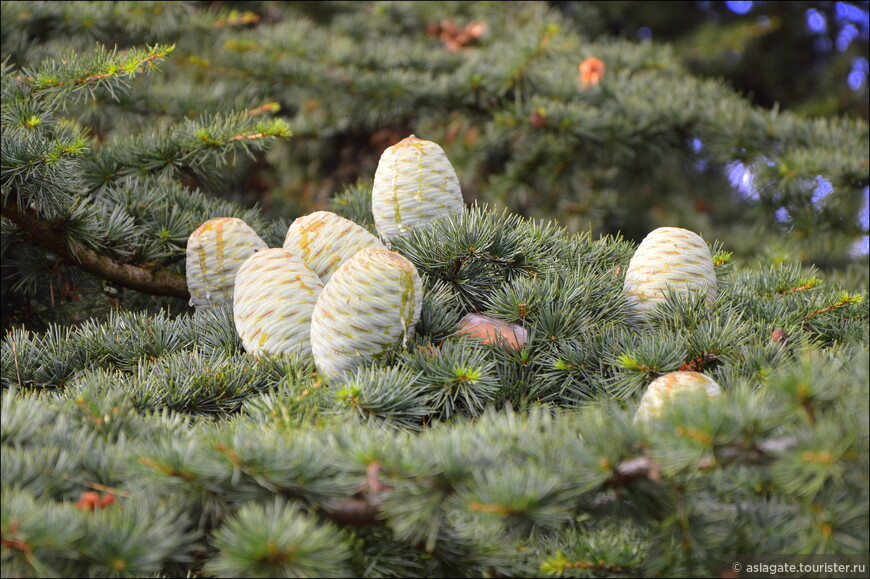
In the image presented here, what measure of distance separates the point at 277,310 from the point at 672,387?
0.36 metres

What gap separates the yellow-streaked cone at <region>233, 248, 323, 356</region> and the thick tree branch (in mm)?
286

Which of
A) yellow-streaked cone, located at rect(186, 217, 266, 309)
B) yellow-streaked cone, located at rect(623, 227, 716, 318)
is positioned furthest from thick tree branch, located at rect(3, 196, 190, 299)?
yellow-streaked cone, located at rect(623, 227, 716, 318)

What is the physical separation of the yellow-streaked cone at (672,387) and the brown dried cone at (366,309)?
0.20m

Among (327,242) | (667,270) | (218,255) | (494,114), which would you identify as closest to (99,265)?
(218,255)

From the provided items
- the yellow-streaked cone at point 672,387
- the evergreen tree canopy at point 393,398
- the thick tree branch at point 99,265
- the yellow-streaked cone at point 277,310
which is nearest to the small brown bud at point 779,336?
the evergreen tree canopy at point 393,398

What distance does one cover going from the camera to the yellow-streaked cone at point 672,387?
56 cm

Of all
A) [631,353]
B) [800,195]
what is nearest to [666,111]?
[800,195]

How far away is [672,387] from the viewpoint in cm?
57

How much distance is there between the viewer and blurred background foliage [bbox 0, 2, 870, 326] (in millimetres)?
1563

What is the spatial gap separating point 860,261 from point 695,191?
0.85 metres

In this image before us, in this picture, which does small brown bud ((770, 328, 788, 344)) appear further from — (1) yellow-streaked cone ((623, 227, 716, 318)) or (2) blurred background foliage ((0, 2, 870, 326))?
(2) blurred background foliage ((0, 2, 870, 326))

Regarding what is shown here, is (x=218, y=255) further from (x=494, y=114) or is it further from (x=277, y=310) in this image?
(x=494, y=114)

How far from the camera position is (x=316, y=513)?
47 cm

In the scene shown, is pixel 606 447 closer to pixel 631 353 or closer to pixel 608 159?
pixel 631 353
